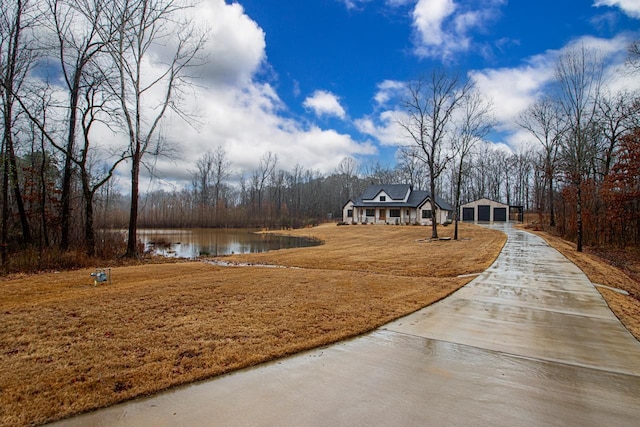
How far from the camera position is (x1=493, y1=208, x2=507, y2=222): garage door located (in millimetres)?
41188

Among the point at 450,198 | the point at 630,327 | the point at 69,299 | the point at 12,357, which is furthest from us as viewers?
the point at 450,198

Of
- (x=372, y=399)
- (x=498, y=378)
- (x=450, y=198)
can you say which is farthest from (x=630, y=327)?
(x=450, y=198)

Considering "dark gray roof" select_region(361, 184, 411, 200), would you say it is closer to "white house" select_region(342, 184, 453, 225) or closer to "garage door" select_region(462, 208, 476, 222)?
"white house" select_region(342, 184, 453, 225)

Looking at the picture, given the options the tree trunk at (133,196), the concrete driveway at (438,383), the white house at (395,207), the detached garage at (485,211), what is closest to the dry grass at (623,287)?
the concrete driveway at (438,383)

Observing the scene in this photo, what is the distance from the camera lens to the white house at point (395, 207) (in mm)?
37781

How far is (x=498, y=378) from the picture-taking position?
10.5 feet

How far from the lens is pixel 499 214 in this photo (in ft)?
136

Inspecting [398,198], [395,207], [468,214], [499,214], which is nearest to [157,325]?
[395,207]

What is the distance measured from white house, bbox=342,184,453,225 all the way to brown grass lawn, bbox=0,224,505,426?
101ft

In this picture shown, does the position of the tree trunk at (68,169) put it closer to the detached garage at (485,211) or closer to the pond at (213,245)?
the pond at (213,245)

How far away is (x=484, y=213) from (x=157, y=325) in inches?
1735

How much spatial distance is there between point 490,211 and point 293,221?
25.1 metres

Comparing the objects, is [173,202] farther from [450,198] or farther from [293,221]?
[450,198]

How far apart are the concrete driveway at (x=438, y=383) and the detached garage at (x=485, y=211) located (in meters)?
40.3
